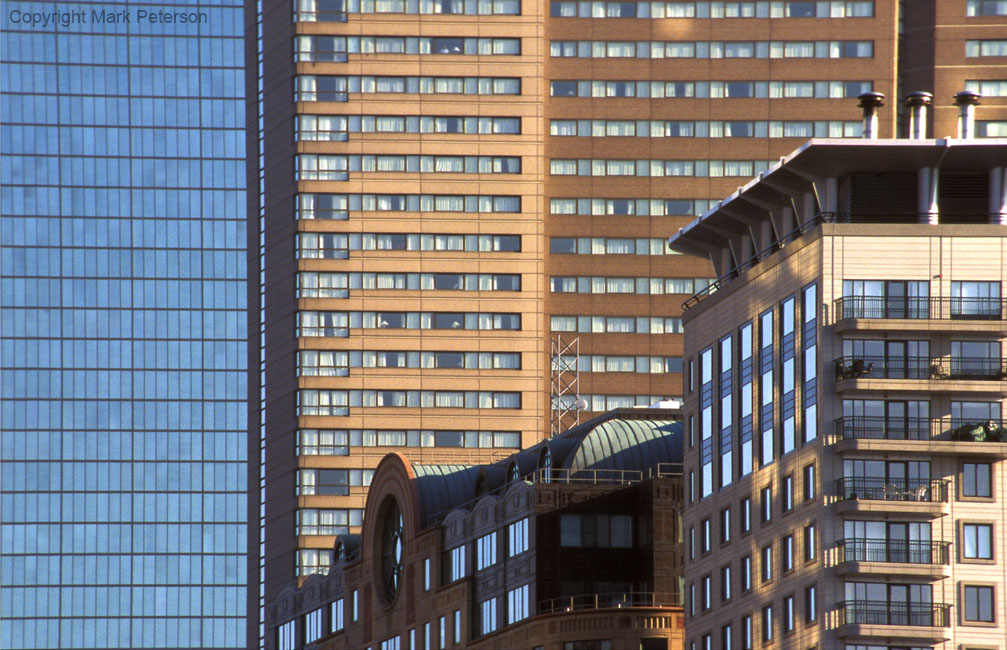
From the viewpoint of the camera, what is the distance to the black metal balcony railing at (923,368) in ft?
427

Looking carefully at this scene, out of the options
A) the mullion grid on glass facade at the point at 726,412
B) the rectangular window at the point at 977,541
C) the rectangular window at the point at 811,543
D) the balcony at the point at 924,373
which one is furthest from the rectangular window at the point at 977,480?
the mullion grid on glass facade at the point at 726,412

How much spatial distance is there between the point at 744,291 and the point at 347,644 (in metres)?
58.1

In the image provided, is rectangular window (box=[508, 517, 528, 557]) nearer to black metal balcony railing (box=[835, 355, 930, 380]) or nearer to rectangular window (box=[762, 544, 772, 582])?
rectangular window (box=[762, 544, 772, 582])

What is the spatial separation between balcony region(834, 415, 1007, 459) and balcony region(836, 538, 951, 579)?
15.0 ft

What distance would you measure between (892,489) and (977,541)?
15.7 feet

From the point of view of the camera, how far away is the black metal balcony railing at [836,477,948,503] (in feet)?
424

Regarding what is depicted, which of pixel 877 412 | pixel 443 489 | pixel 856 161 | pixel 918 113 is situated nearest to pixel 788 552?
pixel 877 412

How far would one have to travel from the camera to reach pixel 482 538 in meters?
164

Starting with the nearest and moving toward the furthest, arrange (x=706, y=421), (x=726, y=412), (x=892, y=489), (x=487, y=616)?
(x=892, y=489)
(x=726, y=412)
(x=706, y=421)
(x=487, y=616)

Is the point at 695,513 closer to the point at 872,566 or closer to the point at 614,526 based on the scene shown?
the point at 614,526

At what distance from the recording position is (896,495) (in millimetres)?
129250

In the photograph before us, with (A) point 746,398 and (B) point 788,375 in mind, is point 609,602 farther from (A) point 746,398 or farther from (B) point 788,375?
(B) point 788,375

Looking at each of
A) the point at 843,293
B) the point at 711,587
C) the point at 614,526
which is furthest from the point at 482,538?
the point at 843,293

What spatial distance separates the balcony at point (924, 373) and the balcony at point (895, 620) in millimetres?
10638
